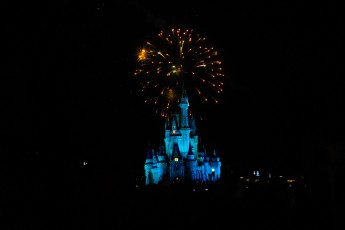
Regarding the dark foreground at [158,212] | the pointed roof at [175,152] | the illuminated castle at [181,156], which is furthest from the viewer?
the pointed roof at [175,152]

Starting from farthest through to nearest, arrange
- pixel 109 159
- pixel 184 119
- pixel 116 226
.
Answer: pixel 184 119 < pixel 109 159 < pixel 116 226

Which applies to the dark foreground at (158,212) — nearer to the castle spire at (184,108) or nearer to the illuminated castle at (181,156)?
the illuminated castle at (181,156)

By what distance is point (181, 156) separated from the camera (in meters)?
55.8

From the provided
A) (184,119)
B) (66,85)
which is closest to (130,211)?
(66,85)

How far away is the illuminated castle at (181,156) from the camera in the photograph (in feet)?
179

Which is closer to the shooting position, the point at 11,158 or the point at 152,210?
the point at 11,158

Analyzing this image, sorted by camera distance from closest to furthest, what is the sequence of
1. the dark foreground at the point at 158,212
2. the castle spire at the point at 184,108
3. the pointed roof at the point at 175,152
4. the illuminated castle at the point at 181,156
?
the dark foreground at the point at 158,212, the illuminated castle at the point at 181,156, the pointed roof at the point at 175,152, the castle spire at the point at 184,108

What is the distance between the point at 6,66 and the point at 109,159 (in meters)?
3.90

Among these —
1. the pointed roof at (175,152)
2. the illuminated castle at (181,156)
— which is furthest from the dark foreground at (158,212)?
the pointed roof at (175,152)

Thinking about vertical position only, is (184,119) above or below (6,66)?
above

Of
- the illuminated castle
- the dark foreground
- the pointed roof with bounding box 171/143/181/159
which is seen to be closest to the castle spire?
the illuminated castle

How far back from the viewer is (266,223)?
9.03 metres

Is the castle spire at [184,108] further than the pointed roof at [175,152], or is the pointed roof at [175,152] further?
the castle spire at [184,108]

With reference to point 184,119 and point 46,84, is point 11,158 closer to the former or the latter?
point 46,84
